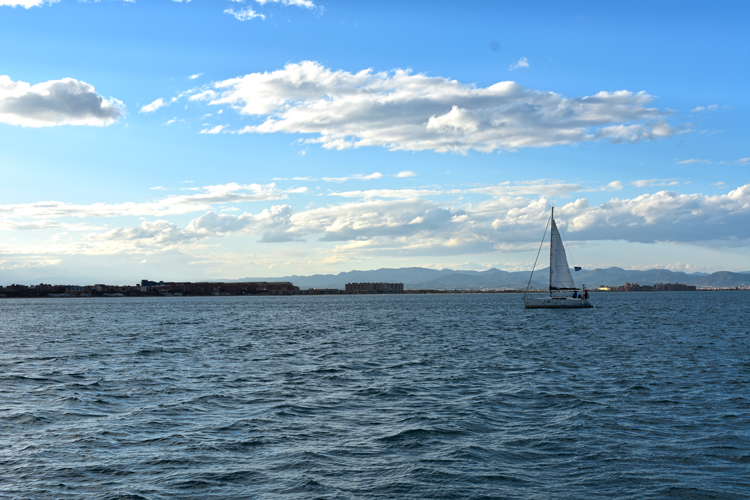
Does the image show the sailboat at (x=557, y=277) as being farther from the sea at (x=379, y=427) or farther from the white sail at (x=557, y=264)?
the sea at (x=379, y=427)

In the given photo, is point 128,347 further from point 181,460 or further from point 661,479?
point 661,479

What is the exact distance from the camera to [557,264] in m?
118

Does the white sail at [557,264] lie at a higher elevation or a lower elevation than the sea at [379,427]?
higher

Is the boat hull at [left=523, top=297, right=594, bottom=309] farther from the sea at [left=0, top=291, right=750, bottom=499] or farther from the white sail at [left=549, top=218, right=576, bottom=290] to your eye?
the sea at [left=0, top=291, right=750, bottom=499]

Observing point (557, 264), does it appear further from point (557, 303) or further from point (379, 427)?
point (379, 427)

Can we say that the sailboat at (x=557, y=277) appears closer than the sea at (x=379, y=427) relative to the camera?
No

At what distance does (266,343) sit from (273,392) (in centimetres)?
2956

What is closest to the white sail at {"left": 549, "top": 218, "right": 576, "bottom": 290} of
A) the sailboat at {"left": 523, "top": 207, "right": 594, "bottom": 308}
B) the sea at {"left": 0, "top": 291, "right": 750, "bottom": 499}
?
the sailboat at {"left": 523, "top": 207, "right": 594, "bottom": 308}

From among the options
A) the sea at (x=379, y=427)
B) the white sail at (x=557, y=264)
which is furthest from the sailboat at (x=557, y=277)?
the sea at (x=379, y=427)

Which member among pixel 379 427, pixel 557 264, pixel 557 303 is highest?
pixel 557 264

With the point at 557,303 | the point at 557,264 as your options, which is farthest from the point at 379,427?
the point at 557,303

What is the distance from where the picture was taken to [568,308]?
423 ft

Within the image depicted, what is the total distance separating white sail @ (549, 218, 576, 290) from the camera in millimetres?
117062

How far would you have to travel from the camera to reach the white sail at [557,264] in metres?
117
